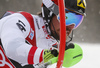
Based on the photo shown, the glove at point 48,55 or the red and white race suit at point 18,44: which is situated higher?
the red and white race suit at point 18,44

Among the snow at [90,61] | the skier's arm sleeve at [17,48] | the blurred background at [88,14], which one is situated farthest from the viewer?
the blurred background at [88,14]

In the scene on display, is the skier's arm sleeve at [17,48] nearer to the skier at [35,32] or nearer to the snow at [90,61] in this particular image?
the skier at [35,32]

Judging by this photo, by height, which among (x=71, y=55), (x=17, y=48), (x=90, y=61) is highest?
(x=17, y=48)

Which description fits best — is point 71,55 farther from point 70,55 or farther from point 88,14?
point 88,14

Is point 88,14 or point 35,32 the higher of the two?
point 35,32

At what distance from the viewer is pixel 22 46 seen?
143 cm

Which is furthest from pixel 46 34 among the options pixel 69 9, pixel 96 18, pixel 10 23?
pixel 96 18

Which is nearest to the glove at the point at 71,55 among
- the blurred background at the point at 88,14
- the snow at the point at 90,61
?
the snow at the point at 90,61

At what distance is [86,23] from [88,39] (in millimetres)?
1154

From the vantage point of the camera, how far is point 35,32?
2.03 meters

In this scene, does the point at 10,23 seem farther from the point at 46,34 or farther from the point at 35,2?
the point at 35,2

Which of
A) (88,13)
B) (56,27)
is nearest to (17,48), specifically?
(56,27)

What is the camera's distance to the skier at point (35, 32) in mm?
1438

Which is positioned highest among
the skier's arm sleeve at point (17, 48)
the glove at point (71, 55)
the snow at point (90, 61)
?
the skier's arm sleeve at point (17, 48)
